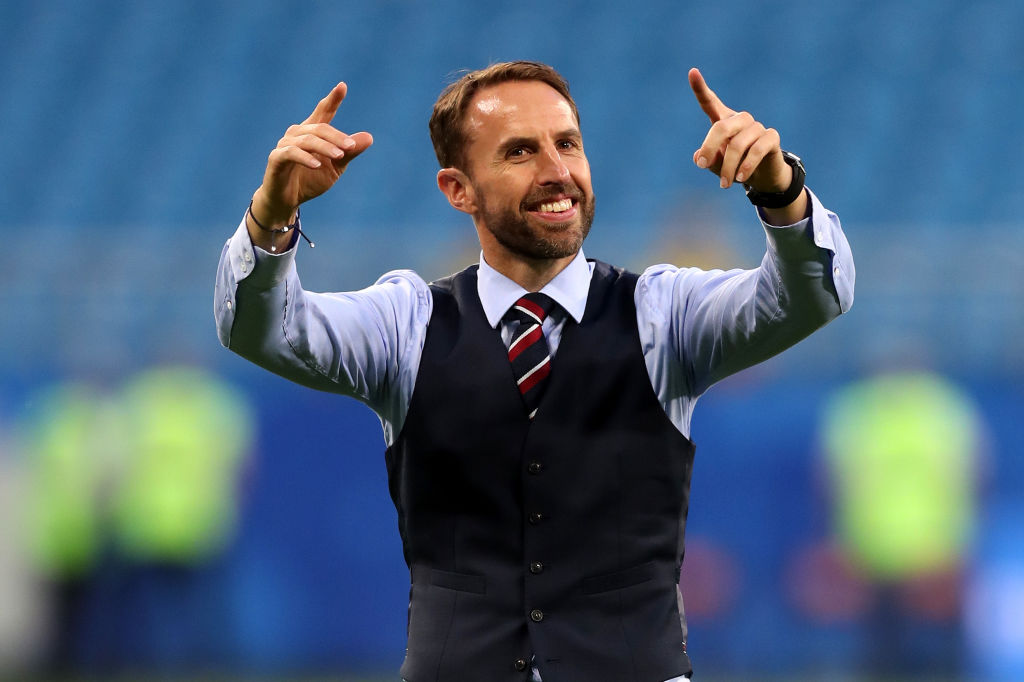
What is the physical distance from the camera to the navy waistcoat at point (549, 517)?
2.94m

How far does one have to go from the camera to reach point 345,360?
307 centimetres

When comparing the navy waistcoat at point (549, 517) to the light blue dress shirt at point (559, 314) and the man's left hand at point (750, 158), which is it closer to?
the light blue dress shirt at point (559, 314)

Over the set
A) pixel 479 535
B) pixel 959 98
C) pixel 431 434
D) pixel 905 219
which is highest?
pixel 959 98

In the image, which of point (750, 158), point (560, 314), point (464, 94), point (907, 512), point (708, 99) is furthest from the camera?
point (907, 512)

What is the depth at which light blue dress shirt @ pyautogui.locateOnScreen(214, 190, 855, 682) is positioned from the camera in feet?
9.22

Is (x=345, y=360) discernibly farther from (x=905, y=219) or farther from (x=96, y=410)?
(x=905, y=219)

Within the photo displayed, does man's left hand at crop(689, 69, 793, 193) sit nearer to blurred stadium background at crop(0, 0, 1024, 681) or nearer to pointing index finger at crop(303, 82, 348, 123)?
pointing index finger at crop(303, 82, 348, 123)

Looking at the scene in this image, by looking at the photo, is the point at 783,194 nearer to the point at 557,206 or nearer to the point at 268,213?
the point at 557,206

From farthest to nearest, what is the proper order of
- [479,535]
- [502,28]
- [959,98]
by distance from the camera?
[502,28]
[959,98]
[479,535]

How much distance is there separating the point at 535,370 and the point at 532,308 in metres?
0.17

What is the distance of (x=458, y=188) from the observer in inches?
132

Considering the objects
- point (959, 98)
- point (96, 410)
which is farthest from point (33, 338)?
point (959, 98)

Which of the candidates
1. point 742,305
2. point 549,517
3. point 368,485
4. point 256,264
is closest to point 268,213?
point 256,264

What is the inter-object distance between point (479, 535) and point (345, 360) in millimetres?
456
